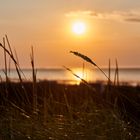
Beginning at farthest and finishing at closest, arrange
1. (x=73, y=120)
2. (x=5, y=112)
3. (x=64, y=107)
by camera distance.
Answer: (x=64, y=107) < (x=5, y=112) < (x=73, y=120)

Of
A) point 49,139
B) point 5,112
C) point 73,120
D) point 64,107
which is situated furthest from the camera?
point 64,107

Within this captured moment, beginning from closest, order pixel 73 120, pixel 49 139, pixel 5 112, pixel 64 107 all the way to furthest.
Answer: pixel 49 139 → pixel 73 120 → pixel 5 112 → pixel 64 107

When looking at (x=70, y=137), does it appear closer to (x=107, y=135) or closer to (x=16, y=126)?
(x=107, y=135)

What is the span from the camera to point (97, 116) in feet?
12.0

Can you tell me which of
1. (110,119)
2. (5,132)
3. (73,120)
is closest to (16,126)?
(5,132)

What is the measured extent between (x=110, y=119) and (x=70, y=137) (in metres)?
0.35

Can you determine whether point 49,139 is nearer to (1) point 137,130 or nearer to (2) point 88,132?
(2) point 88,132

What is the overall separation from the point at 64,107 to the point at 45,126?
895 millimetres

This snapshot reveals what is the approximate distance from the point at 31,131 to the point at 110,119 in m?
0.53

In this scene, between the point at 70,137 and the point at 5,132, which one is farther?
the point at 5,132

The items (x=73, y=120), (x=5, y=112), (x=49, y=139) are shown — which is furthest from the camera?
(x=5, y=112)

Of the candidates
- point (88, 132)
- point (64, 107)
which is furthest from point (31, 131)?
point (64, 107)

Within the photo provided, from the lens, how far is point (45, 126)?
3486mm

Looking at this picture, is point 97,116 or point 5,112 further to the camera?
point 5,112
